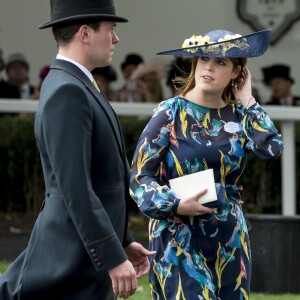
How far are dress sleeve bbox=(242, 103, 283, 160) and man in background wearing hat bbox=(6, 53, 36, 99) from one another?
7.48 meters

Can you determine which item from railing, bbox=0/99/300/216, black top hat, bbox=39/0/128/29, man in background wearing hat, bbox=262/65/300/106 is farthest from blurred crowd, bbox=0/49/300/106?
black top hat, bbox=39/0/128/29

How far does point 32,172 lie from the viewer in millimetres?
11406

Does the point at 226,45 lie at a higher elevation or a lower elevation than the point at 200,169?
higher

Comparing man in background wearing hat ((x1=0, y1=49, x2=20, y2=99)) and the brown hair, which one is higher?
the brown hair

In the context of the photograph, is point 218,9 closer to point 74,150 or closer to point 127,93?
point 127,93

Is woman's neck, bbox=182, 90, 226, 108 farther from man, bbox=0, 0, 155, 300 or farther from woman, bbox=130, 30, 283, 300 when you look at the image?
man, bbox=0, 0, 155, 300

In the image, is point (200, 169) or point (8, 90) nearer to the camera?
point (200, 169)

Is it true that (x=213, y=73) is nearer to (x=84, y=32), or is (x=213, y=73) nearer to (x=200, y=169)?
(x=200, y=169)

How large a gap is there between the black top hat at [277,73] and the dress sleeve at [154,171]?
7.88 m

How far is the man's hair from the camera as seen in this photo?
159 inches

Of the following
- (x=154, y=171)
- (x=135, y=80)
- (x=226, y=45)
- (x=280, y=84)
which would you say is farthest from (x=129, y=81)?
(x=154, y=171)

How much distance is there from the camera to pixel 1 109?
36.4 feet

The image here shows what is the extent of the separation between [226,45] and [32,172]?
6675 millimetres

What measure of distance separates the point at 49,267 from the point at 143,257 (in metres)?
0.59
